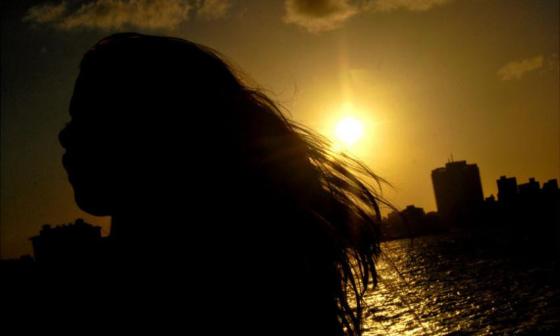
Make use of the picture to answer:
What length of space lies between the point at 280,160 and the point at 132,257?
733 millimetres

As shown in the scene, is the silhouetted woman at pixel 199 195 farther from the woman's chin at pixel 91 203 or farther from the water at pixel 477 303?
the water at pixel 477 303

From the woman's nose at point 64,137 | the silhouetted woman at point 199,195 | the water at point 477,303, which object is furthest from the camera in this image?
the water at point 477,303

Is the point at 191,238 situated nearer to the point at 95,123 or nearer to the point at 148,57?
the point at 95,123

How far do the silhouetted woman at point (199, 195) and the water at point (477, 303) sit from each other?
1874cm

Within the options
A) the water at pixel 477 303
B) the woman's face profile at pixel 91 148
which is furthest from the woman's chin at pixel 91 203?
the water at pixel 477 303

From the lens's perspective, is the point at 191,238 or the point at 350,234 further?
the point at 350,234

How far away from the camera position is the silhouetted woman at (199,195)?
5.86 feet

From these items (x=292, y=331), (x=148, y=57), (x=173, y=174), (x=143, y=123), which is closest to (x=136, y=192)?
(x=173, y=174)

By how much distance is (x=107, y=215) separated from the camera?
6.44ft

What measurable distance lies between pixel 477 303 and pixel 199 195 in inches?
2277

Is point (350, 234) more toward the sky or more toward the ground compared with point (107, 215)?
more toward the ground

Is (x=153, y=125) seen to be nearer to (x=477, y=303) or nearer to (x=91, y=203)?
(x=91, y=203)

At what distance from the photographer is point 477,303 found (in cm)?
5244

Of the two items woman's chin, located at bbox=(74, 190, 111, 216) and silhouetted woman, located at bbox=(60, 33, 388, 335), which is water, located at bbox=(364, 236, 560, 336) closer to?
silhouetted woman, located at bbox=(60, 33, 388, 335)
